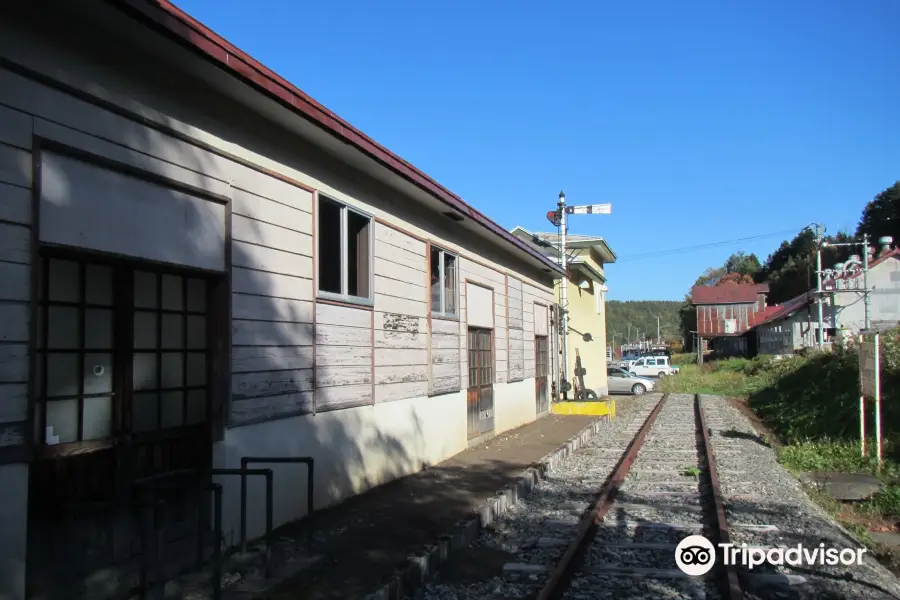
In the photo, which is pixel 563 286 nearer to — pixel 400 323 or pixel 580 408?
pixel 580 408

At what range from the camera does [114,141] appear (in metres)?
5.06

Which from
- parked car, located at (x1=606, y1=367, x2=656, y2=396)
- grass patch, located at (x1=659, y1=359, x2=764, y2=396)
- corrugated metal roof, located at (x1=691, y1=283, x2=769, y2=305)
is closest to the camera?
grass patch, located at (x1=659, y1=359, x2=764, y2=396)

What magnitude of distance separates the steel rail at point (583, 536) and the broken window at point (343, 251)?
3.70 metres

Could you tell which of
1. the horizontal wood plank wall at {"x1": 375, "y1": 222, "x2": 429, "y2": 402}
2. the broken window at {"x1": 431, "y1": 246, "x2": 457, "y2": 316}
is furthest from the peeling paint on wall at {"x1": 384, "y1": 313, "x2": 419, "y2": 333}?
the broken window at {"x1": 431, "y1": 246, "x2": 457, "y2": 316}

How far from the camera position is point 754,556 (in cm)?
623

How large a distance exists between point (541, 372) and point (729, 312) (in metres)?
64.1

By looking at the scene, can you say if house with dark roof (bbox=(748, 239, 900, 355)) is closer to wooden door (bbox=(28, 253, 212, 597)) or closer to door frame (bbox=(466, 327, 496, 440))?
door frame (bbox=(466, 327, 496, 440))

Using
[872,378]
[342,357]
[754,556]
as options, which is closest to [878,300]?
[872,378]

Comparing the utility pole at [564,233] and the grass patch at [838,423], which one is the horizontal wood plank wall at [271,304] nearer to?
the grass patch at [838,423]

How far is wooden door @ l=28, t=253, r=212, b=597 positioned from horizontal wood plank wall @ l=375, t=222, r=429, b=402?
337cm

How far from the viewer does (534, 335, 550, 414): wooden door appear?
18.5m

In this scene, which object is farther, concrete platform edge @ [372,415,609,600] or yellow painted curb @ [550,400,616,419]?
yellow painted curb @ [550,400,616,419]

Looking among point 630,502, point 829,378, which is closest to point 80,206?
point 630,502

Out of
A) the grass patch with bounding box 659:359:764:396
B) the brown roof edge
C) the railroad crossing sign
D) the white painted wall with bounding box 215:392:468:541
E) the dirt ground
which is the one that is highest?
the railroad crossing sign
